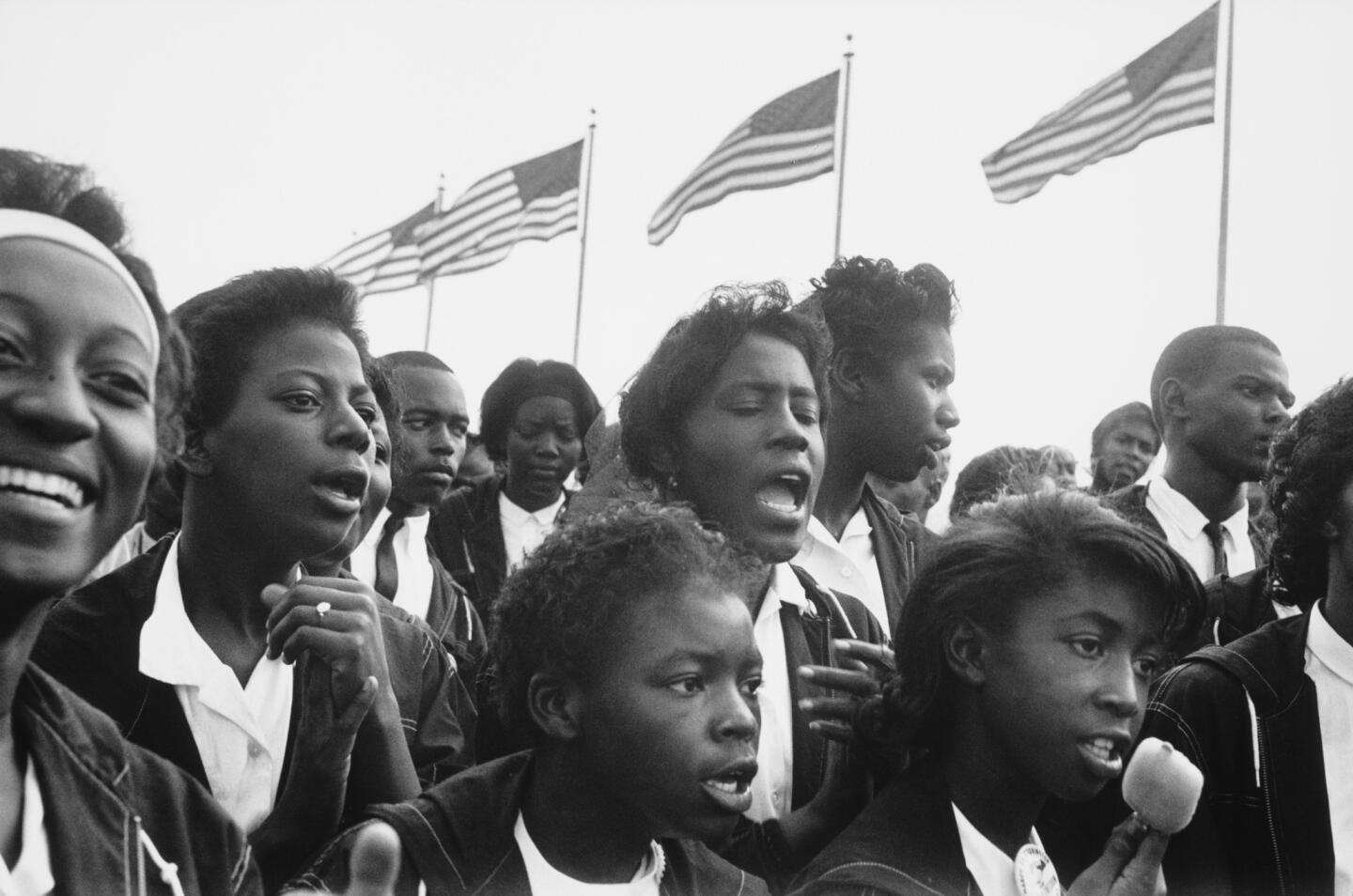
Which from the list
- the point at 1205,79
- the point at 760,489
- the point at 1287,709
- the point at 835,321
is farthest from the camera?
the point at 1205,79

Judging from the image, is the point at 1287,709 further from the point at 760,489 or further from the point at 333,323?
the point at 333,323

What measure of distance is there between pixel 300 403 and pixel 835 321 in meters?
1.90

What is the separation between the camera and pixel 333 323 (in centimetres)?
310

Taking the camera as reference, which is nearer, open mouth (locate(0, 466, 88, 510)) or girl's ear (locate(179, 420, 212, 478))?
open mouth (locate(0, 466, 88, 510))

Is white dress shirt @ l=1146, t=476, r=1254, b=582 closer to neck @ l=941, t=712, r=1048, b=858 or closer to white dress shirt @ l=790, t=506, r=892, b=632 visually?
white dress shirt @ l=790, t=506, r=892, b=632

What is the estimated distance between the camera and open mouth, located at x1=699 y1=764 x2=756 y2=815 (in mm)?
2512

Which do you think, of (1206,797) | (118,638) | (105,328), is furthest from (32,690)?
(1206,797)

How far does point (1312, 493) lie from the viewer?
3.50 metres

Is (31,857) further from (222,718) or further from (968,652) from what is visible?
(968,652)

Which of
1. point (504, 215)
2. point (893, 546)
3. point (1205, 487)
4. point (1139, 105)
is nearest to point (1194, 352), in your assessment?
point (1205, 487)

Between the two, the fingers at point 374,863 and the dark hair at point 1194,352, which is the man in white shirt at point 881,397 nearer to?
the dark hair at point 1194,352

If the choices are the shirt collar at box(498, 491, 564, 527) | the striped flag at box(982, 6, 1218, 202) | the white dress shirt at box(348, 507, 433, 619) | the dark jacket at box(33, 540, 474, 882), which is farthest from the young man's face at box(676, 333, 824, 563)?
the striped flag at box(982, 6, 1218, 202)

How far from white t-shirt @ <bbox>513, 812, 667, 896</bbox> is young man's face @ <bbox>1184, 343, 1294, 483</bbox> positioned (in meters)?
3.64

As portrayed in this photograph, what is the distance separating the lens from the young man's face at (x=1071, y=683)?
107 inches
